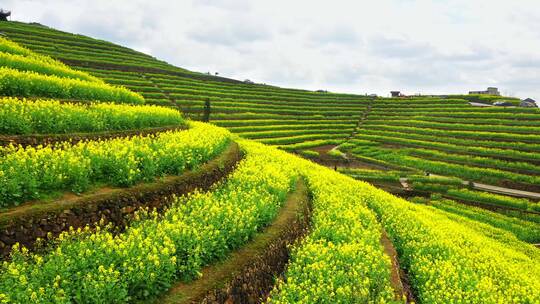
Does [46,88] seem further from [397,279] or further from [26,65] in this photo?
[397,279]

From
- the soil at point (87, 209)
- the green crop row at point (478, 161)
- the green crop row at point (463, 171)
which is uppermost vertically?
the soil at point (87, 209)

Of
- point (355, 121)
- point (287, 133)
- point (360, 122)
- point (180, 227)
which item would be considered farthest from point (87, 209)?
point (360, 122)

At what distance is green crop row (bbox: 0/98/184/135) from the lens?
1216 cm

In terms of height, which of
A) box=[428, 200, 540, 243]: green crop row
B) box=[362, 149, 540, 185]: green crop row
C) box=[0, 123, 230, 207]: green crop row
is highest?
box=[0, 123, 230, 207]: green crop row

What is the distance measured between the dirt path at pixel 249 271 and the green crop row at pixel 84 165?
3810 mm

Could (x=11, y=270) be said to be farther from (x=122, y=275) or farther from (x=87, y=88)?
(x=87, y=88)

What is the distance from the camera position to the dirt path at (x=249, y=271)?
28.3 ft

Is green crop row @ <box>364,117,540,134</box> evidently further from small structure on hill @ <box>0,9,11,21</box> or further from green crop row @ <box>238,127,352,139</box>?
small structure on hill @ <box>0,9,11,21</box>

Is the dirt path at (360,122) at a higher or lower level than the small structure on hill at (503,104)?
lower

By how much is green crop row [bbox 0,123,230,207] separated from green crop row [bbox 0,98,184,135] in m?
0.99

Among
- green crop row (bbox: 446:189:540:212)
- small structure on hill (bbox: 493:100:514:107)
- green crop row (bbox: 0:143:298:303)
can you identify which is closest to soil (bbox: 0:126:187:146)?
green crop row (bbox: 0:143:298:303)

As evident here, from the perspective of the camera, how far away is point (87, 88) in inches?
794

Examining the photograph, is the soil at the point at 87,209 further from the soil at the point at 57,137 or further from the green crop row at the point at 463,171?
the green crop row at the point at 463,171

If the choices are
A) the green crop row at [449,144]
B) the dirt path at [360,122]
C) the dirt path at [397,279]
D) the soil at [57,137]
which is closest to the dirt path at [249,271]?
the dirt path at [397,279]
